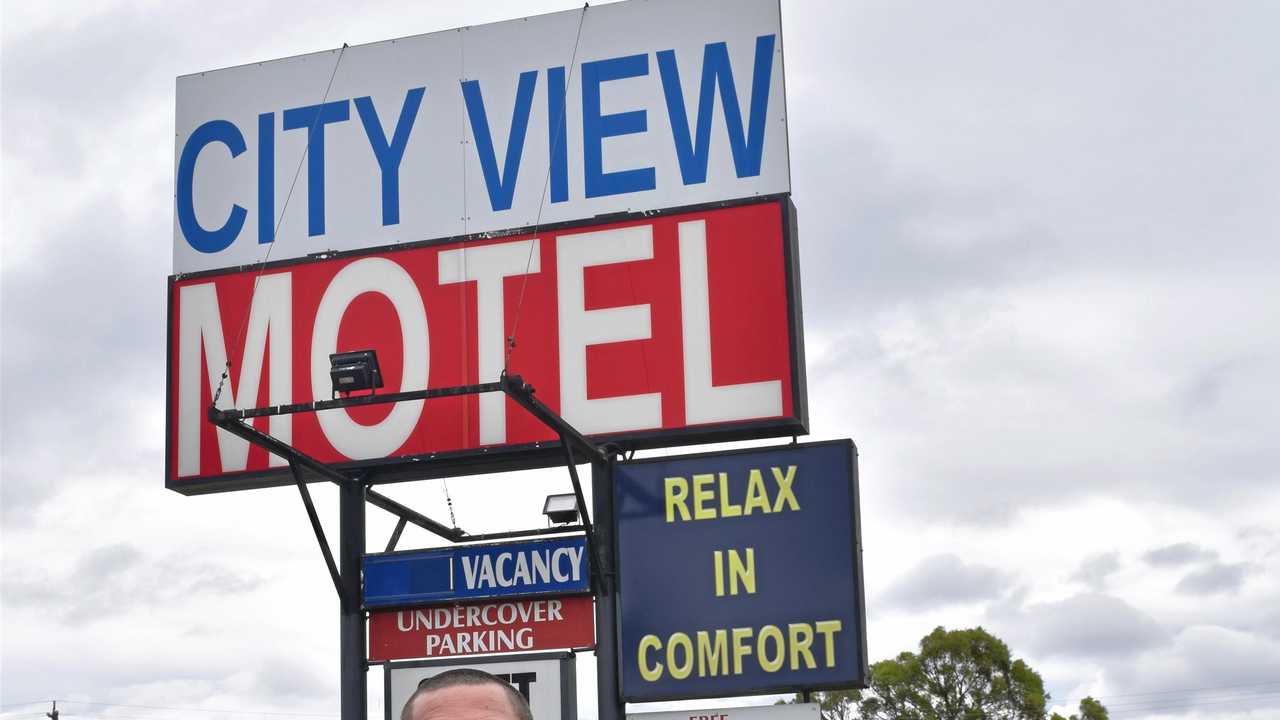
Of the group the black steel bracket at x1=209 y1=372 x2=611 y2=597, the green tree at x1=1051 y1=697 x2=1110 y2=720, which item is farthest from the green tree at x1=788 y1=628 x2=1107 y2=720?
the black steel bracket at x1=209 y1=372 x2=611 y2=597

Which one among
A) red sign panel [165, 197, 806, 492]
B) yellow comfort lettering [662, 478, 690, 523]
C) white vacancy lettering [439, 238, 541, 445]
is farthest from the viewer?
white vacancy lettering [439, 238, 541, 445]

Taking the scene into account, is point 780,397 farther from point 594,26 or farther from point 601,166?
point 594,26

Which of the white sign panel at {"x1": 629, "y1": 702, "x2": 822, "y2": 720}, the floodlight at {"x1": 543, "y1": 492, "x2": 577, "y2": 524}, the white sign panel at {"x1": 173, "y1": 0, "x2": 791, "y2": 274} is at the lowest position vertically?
the white sign panel at {"x1": 629, "y1": 702, "x2": 822, "y2": 720}

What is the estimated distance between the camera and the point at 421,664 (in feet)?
47.3

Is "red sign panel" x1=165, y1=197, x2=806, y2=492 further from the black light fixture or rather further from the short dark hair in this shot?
the short dark hair

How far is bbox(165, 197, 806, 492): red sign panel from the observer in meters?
14.6

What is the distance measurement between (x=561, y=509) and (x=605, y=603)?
908 mm

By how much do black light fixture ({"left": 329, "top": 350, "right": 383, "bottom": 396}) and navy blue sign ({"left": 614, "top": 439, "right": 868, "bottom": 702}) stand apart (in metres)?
2.39

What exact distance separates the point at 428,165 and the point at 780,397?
13.6 ft

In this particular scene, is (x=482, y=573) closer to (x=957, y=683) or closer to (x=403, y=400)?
(x=403, y=400)

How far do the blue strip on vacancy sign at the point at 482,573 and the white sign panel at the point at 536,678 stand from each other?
54 centimetres

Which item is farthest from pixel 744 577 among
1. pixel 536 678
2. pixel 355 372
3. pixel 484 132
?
pixel 484 132

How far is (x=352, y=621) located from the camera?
14.8 meters

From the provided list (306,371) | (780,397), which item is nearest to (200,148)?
(306,371)
